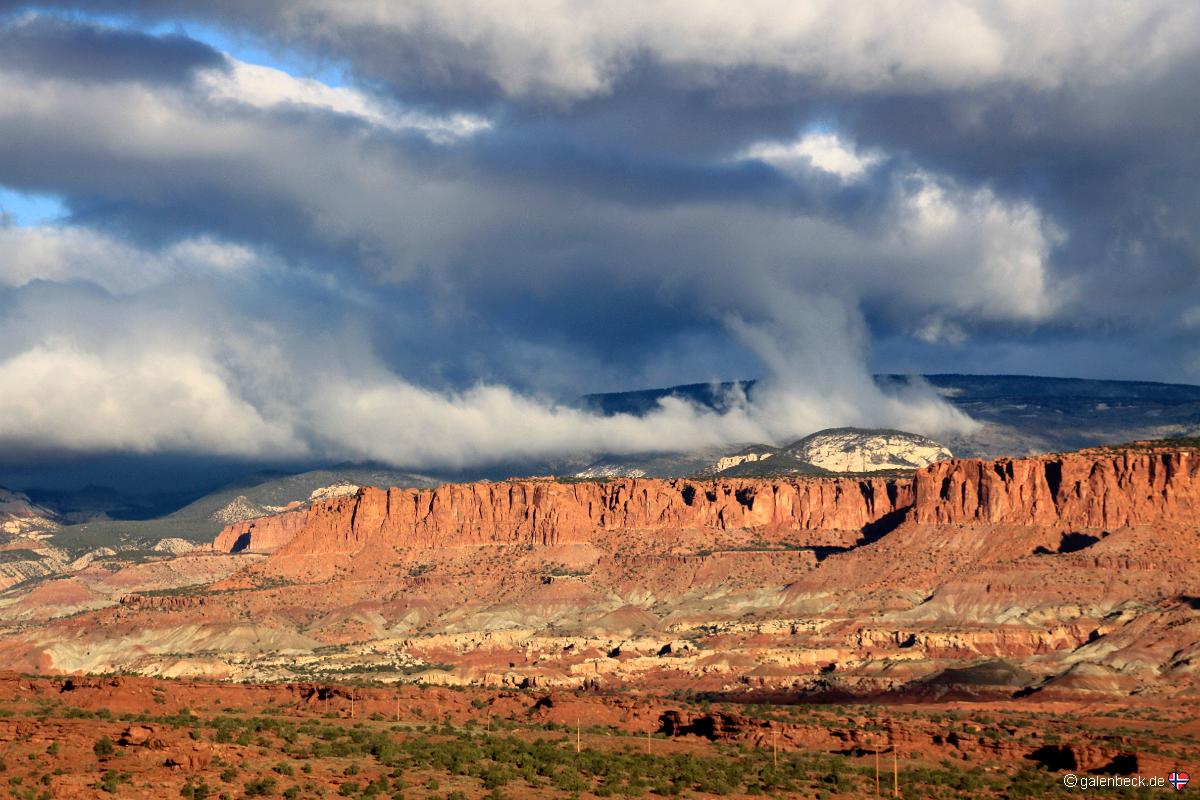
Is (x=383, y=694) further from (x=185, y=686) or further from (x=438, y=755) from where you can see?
(x=438, y=755)

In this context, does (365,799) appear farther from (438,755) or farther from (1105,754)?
(1105,754)

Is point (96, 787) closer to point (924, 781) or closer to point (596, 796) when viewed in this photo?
point (596, 796)

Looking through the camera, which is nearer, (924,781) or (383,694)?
(924,781)

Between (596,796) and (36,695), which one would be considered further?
(36,695)

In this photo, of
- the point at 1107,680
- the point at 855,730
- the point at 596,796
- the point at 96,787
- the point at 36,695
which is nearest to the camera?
the point at 96,787

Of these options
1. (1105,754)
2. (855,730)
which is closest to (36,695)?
(855,730)

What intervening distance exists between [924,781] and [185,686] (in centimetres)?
4069

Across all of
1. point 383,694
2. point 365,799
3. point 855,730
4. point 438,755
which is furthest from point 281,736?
point 855,730

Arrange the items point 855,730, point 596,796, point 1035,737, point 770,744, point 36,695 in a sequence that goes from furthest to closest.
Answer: point 1035,737 < point 855,730 < point 770,744 < point 36,695 < point 596,796

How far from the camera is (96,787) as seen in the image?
6600 cm

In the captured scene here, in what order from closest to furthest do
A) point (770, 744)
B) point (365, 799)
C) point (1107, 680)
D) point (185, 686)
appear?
1. point (365, 799)
2. point (185, 686)
3. point (770, 744)
4. point (1107, 680)

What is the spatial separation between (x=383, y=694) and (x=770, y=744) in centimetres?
2346

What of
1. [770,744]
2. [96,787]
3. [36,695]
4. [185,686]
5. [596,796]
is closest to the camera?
[96,787]

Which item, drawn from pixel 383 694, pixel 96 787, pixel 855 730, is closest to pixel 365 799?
pixel 96 787
